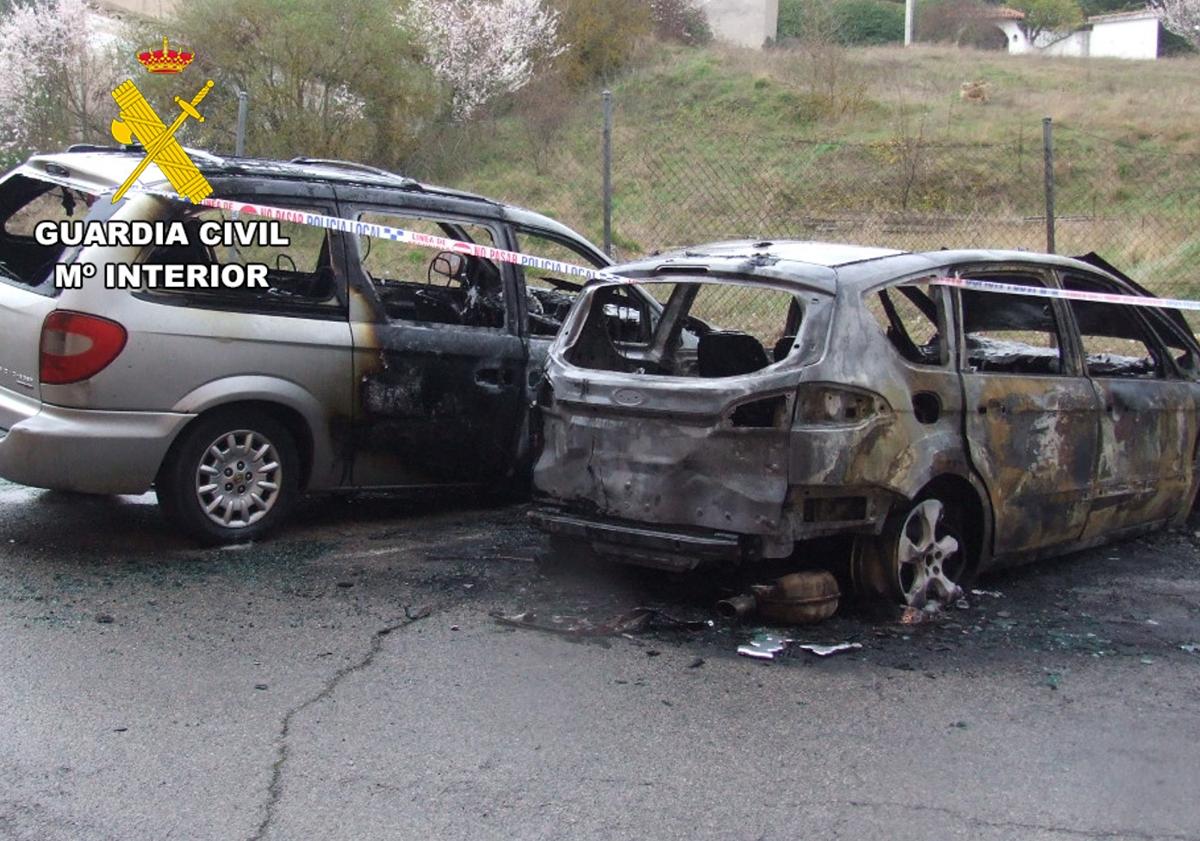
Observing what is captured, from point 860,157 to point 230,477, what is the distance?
42.8ft

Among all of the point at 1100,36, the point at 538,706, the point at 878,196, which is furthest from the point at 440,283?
the point at 1100,36

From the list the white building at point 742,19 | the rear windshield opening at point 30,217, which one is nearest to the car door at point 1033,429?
the rear windshield opening at point 30,217

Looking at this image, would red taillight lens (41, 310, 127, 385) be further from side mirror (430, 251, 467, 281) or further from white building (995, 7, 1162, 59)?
white building (995, 7, 1162, 59)

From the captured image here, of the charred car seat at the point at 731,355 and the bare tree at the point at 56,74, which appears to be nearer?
the charred car seat at the point at 731,355

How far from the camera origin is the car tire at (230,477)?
19.9 ft

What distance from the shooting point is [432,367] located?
6703 mm

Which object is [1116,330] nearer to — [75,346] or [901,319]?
[901,319]

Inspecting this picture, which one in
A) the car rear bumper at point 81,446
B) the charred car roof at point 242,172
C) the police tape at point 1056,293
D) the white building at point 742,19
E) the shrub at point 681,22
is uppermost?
the white building at point 742,19

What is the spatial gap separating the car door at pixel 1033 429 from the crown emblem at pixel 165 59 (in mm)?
15085

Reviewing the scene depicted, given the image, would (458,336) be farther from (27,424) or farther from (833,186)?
(833,186)

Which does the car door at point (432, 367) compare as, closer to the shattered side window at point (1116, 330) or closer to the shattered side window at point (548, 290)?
the shattered side window at point (548, 290)

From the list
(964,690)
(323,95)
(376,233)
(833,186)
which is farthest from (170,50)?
(964,690)

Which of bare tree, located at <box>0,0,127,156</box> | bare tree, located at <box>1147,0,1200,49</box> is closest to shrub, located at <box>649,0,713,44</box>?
bare tree, located at <box>1147,0,1200,49</box>

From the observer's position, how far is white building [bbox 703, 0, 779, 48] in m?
47.7
